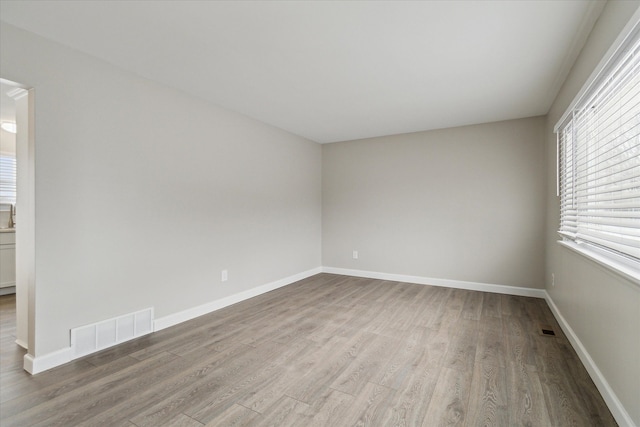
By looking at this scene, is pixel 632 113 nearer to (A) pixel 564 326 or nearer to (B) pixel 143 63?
(A) pixel 564 326

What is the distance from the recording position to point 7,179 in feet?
14.9

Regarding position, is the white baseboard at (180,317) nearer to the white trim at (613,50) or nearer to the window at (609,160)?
the window at (609,160)

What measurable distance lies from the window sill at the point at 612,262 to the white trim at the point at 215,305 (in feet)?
Answer: 11.4

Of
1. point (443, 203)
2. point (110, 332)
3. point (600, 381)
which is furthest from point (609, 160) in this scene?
point (110, 332)

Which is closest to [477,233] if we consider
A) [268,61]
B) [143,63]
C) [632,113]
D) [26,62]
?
[632,113]

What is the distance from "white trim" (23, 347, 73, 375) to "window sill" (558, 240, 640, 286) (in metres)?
3.62

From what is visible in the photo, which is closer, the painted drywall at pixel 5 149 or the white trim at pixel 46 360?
the white trim at pixel 46 360

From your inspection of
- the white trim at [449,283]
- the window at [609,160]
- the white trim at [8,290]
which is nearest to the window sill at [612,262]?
the window at [609,160]

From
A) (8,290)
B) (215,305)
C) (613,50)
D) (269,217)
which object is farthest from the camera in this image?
(269,217)

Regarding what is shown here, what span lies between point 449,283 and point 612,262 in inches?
113

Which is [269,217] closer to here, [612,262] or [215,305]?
[215,305]

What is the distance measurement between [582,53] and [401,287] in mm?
3336

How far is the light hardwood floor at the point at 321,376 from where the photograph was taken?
5.60 ft

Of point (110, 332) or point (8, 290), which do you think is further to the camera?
point (8, 290)
